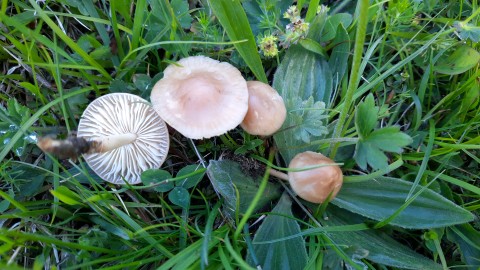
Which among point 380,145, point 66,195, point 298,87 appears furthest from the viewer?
point 298,87

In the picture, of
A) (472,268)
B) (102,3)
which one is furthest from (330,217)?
(102,3)

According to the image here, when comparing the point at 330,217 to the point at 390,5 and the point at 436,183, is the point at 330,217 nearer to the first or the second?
the point at 436,183

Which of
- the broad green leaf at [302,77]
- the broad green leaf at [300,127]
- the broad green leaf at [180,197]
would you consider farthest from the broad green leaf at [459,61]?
the broad green leaf at [180,197]

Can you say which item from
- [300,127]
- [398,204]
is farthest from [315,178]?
[398,204]

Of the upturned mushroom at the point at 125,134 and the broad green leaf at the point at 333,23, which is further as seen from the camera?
the broad green leaf at the point at 333,23

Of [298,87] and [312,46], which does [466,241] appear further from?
[312,46]

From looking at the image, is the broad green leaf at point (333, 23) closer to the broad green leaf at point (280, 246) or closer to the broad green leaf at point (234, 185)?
the broad green leaf at point (234, 185)
